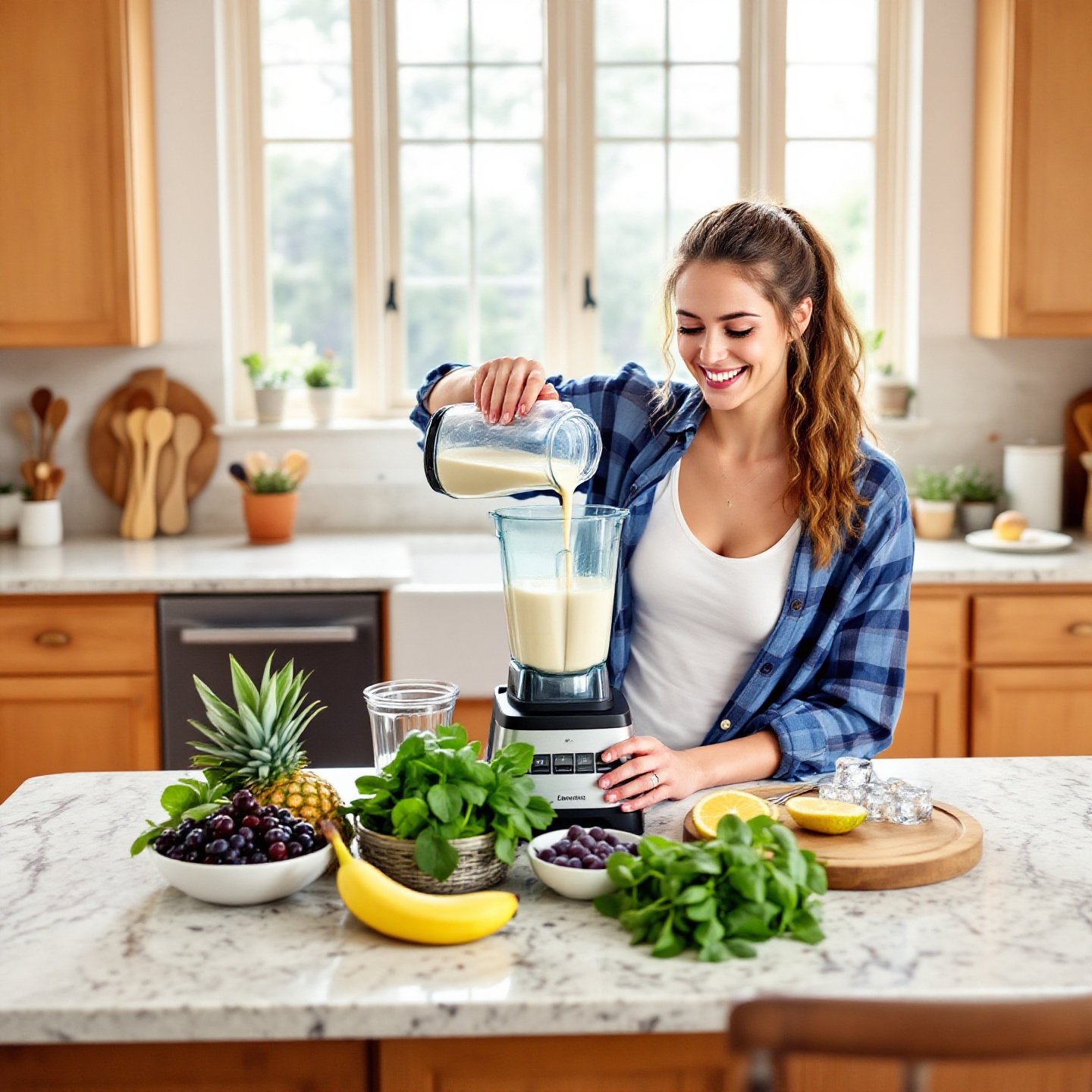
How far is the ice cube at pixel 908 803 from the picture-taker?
61.7 inches

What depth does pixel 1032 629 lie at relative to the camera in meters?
3.24

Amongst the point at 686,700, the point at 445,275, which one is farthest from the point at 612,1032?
the point at 445,275

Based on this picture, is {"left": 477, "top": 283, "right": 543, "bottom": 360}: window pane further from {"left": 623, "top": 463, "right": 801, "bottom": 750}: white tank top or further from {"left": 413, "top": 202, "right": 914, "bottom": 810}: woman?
{"left": 623, "top": 463, "right": 801, "bottom": 750}: white tank top

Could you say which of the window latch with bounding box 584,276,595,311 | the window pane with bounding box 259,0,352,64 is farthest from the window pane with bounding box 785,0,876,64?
the window pane with bounding box 259,0,352,64

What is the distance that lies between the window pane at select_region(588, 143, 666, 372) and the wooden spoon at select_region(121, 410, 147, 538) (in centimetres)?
129

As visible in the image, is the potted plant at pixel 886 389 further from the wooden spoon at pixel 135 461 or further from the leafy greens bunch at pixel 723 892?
the leafy greens bunch at pixel 723 892

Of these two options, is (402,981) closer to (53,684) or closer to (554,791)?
(554,791)

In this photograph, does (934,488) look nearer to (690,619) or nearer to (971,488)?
(971,488)

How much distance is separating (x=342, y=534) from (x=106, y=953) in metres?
2.60

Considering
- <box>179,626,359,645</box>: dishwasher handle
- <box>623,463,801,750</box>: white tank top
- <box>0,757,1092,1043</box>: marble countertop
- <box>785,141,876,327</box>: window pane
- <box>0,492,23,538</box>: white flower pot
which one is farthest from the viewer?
<box>785,141,876,327</box>: window pane

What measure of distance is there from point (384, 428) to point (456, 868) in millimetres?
2589

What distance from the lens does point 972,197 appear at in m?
3.78

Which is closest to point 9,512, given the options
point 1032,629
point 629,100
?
point 629,100

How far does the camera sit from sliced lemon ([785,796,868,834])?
4.96ft
